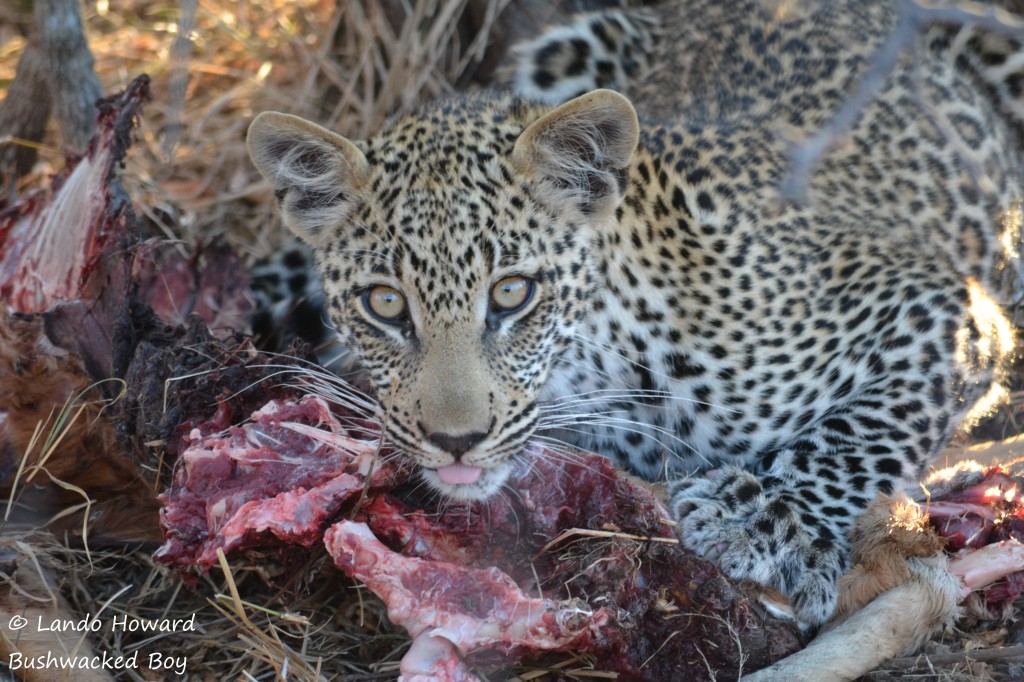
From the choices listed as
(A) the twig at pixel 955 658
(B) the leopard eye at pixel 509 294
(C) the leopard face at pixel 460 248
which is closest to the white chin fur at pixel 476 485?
(C) the leopard face at pixel 460 248

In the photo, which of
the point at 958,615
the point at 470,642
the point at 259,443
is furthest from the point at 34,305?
the point at 958,615

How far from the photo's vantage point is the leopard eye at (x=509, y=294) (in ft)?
13.5

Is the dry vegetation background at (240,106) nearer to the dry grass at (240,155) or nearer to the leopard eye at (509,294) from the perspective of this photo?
the dry grass at (240,155)

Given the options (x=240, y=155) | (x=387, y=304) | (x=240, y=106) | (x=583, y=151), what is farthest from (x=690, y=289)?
(x=240, y=106)

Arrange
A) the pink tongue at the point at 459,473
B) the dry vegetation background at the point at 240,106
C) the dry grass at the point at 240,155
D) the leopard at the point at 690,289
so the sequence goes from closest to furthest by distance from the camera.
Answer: the pink tongue at the point at 459,473
the leopard at the point at 690,289
the dry grass at the point at 240,155
the dry vegetation background at the point at 240,106

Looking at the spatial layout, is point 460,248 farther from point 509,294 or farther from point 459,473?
point 459,473

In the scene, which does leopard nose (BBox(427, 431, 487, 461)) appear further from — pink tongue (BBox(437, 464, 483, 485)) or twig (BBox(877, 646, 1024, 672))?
twig (BBox(877, 646, 1024, 672))

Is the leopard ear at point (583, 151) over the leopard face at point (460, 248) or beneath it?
over

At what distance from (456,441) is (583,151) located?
48.9 inches

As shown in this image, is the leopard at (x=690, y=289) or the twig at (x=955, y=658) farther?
the leopard at (x=690, y=289)

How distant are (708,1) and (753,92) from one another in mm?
1408

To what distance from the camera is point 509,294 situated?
4.15 metres

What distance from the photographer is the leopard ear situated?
13.4 feet

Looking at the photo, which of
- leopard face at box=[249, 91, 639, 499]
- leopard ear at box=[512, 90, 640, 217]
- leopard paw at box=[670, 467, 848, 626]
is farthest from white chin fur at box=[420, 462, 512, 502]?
leopard ear at box=[512, 90, 640, 217]
